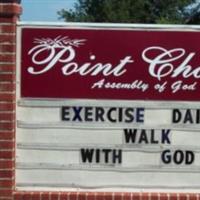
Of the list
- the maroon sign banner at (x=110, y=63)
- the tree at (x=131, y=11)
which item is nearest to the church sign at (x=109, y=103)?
the maroon sign banner at (x=110, y=63)

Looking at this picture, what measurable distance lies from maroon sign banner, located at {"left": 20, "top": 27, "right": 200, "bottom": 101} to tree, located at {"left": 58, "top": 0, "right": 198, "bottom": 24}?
45.9 m

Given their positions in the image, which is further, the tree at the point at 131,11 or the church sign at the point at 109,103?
the tree at the point at 131,11

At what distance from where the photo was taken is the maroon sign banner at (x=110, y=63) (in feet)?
24.9

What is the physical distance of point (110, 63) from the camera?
761 centimetres

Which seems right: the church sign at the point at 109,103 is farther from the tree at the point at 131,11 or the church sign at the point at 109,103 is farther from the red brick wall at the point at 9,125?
the tree at the point at 131,11

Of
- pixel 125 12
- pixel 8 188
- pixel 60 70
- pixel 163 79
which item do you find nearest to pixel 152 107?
pixel 163 79

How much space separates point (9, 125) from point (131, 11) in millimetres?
48777

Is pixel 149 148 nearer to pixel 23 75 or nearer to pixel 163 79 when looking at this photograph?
pixel 163 79

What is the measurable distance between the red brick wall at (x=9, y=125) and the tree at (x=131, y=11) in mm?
45948

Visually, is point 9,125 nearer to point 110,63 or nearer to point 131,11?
point 110,63

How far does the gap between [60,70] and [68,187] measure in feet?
4.03

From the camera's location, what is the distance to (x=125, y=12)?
54.4 meters

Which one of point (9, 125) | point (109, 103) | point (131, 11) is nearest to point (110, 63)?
point (109, 103)

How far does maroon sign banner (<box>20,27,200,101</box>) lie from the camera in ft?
24.9
